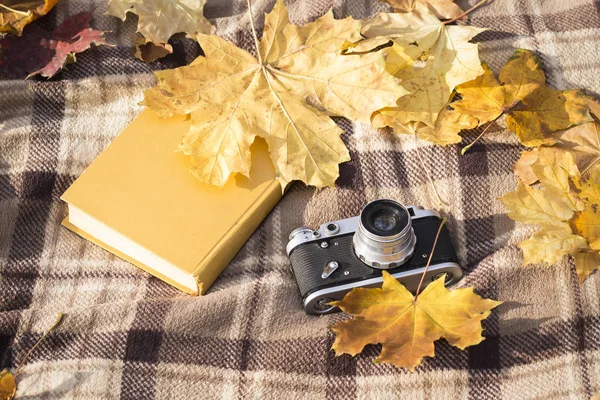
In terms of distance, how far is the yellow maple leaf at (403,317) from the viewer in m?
1.02

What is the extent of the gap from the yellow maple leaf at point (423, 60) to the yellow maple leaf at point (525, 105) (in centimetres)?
3

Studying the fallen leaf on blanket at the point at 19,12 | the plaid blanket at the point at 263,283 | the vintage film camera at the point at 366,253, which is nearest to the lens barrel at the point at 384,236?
the vintage film camera at the point at 366,253

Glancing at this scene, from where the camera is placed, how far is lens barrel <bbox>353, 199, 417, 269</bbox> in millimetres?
1027

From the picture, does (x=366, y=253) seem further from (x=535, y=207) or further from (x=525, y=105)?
(x=525, y=105)

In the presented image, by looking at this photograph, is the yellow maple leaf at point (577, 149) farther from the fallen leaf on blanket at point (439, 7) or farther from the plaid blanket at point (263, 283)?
the fallen leaf on blanket at point (439, 7)

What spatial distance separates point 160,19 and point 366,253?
→ 56cm

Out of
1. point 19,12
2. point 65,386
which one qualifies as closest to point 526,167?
point 65,386

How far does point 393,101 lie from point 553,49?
1.11 feet

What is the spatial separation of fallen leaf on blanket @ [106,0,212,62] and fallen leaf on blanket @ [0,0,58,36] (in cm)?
11

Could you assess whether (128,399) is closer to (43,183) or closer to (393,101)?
(43,183)

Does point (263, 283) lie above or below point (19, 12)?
below

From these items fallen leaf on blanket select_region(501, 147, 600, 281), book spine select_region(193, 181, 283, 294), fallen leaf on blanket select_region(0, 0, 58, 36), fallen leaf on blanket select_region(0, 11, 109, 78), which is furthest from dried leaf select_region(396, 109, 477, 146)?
fallen leaf on blanket select_region(0, 0, 58, 36)

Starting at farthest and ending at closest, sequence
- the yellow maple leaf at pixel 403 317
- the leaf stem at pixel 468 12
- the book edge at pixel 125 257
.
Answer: the leaf stem at pixel 468 12 → the book edge at pixel 125 257 → the yellow maple leaf at pixel 403 317

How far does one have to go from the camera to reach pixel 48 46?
1.32 m
